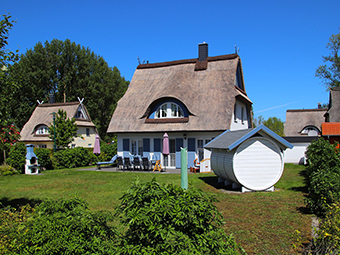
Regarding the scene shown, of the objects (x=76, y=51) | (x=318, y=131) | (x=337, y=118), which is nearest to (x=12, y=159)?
(x=337, y=118)

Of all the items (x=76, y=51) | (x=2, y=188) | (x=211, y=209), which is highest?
(x=76, y=51)

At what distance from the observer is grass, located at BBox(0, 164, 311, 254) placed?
702 centimetres

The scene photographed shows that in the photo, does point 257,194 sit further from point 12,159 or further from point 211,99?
point 12,159

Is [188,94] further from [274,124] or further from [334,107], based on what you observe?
[274,124]

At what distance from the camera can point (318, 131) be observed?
4253 centimetres

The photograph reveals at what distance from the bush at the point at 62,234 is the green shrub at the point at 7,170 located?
60.1 feet

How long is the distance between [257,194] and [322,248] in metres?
6.82

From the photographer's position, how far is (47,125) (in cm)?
3694

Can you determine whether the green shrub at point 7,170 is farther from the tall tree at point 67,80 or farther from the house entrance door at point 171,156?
the tall tree at point 67,80

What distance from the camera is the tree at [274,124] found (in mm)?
70106

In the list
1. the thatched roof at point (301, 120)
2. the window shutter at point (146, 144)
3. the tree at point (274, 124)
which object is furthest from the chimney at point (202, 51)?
the tree at point (274, 124)

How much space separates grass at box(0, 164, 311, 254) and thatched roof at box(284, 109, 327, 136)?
91.7 feet

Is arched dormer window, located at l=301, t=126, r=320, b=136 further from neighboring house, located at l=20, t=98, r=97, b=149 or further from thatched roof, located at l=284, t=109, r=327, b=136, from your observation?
neighboring house, located at l=20, t=98, r=97, b=149

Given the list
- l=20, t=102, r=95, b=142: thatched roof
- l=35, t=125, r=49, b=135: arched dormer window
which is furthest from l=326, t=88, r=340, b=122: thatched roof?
l=35, t=125, r=49, b=135: arched dormer window
